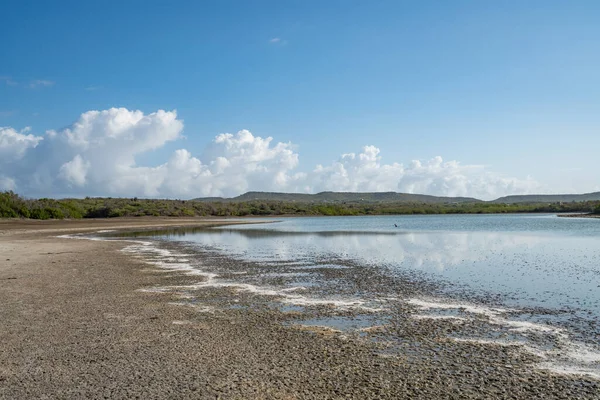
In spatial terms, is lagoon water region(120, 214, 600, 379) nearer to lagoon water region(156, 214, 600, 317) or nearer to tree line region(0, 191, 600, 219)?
lagoon water region(156, 214, 600, 317)

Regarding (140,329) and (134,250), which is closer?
(140,329)

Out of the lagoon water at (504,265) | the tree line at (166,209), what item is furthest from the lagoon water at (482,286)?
the tree line at (166,209)

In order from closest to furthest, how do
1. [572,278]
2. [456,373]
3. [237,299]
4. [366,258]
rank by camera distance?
1. [456,373]
2. [237,299]
3. [572,278]
4. [366,258]

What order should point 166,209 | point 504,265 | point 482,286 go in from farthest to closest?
point 166,209 < point 504,265 < point 482,286

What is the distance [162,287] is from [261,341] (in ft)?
26.6

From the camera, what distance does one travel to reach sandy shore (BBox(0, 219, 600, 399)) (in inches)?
301

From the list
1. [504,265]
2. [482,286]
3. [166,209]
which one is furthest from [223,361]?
[166,209]

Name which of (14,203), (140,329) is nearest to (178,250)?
(140,329)

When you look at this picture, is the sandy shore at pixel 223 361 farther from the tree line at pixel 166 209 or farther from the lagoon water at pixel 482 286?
the tree line at pixel 166 209

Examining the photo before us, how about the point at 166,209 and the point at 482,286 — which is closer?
the point at 482,286

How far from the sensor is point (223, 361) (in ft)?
29.6

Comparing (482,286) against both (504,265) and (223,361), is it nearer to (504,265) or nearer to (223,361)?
(504,265)

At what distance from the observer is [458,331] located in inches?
444

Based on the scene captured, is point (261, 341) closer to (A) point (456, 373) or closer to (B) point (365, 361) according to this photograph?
(B) point (365, 361)
